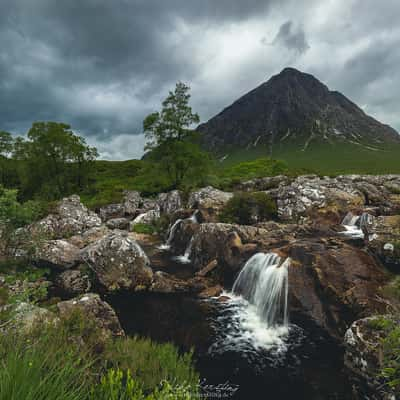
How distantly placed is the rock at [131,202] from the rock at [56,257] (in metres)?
20.9

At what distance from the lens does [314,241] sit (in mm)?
14016

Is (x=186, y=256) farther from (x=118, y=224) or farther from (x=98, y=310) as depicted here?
(x=118, y=224)

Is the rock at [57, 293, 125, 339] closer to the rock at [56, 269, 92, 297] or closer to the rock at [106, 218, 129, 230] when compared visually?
the rock at [56, 269, 92, 297]

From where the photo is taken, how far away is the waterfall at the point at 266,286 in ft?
34.7

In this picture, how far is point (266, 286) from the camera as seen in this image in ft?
38.2

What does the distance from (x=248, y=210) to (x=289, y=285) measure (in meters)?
12.7

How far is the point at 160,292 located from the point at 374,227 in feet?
43.5

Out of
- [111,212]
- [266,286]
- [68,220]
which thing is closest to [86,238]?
[68,220]

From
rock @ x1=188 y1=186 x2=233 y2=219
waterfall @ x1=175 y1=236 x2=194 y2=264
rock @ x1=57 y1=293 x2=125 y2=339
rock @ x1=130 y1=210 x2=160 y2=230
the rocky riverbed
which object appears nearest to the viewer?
the rocky riverbed

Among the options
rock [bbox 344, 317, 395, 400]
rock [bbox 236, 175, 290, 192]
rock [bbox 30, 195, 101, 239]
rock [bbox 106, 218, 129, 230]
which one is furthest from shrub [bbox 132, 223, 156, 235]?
rock [bbox 344, 317, 395, 400]

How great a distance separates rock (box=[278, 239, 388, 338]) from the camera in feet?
28.8

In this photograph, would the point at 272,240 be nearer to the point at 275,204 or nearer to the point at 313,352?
the point at 313,352

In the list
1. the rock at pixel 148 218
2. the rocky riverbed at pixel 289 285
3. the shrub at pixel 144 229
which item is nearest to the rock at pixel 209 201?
the rocky riverbed at pixel 289 285

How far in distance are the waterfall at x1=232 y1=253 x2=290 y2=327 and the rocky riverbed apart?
0.41 meters
